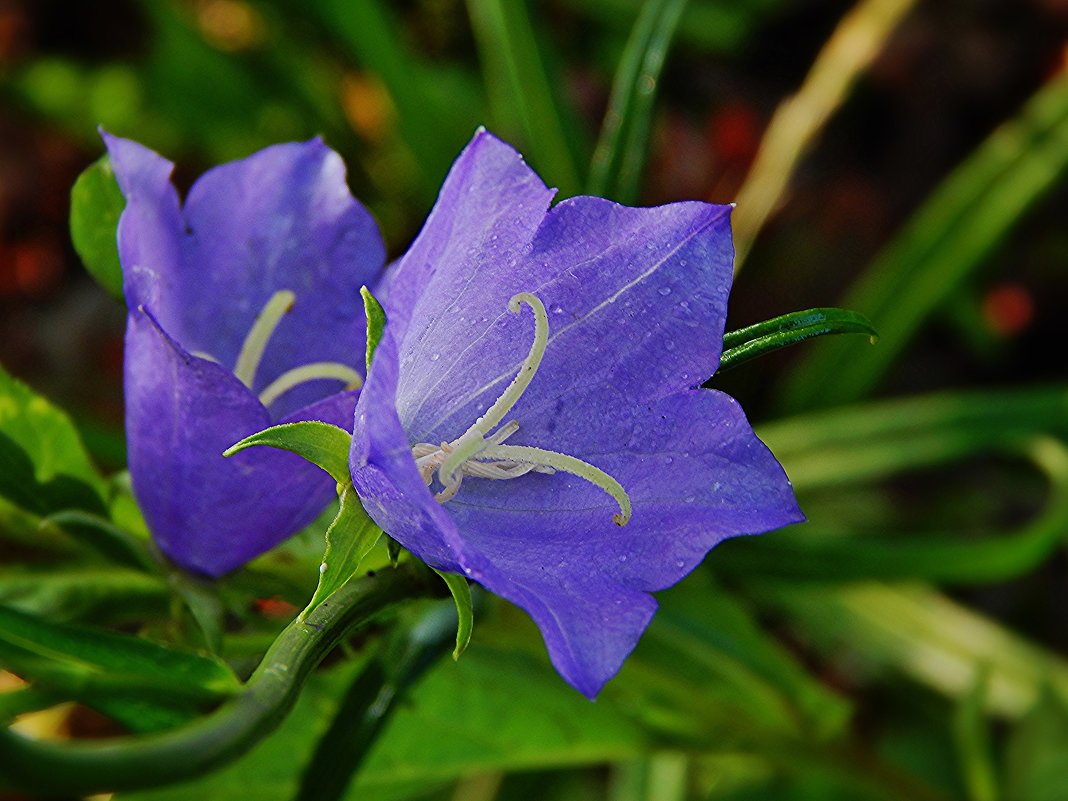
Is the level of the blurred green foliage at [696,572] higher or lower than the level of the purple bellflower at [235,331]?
lower

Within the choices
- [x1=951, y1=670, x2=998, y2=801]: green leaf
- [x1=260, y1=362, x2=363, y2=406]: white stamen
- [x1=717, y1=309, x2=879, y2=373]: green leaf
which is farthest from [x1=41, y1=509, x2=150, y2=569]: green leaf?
[x1=951, y1=670, x2=998, y2=801]: green leaf

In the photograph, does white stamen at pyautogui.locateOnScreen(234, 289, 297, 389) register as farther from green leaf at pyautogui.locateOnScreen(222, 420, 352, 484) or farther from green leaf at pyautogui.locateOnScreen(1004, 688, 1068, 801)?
green leaf at pyautogui.locateOnScreen(1004, 688, 1068, 801)

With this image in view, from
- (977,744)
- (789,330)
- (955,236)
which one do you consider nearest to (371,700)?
(789,330)

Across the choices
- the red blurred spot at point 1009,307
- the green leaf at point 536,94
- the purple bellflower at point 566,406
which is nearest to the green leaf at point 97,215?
the purple bellflower at point 566,406

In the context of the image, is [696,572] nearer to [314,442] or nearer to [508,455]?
[508,455]

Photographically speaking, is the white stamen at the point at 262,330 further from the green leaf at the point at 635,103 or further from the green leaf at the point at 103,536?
the green leaf at the point at 635,103

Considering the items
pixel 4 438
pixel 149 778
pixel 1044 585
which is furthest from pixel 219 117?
pixel 149 778

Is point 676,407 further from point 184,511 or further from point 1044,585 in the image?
point 1044,585
